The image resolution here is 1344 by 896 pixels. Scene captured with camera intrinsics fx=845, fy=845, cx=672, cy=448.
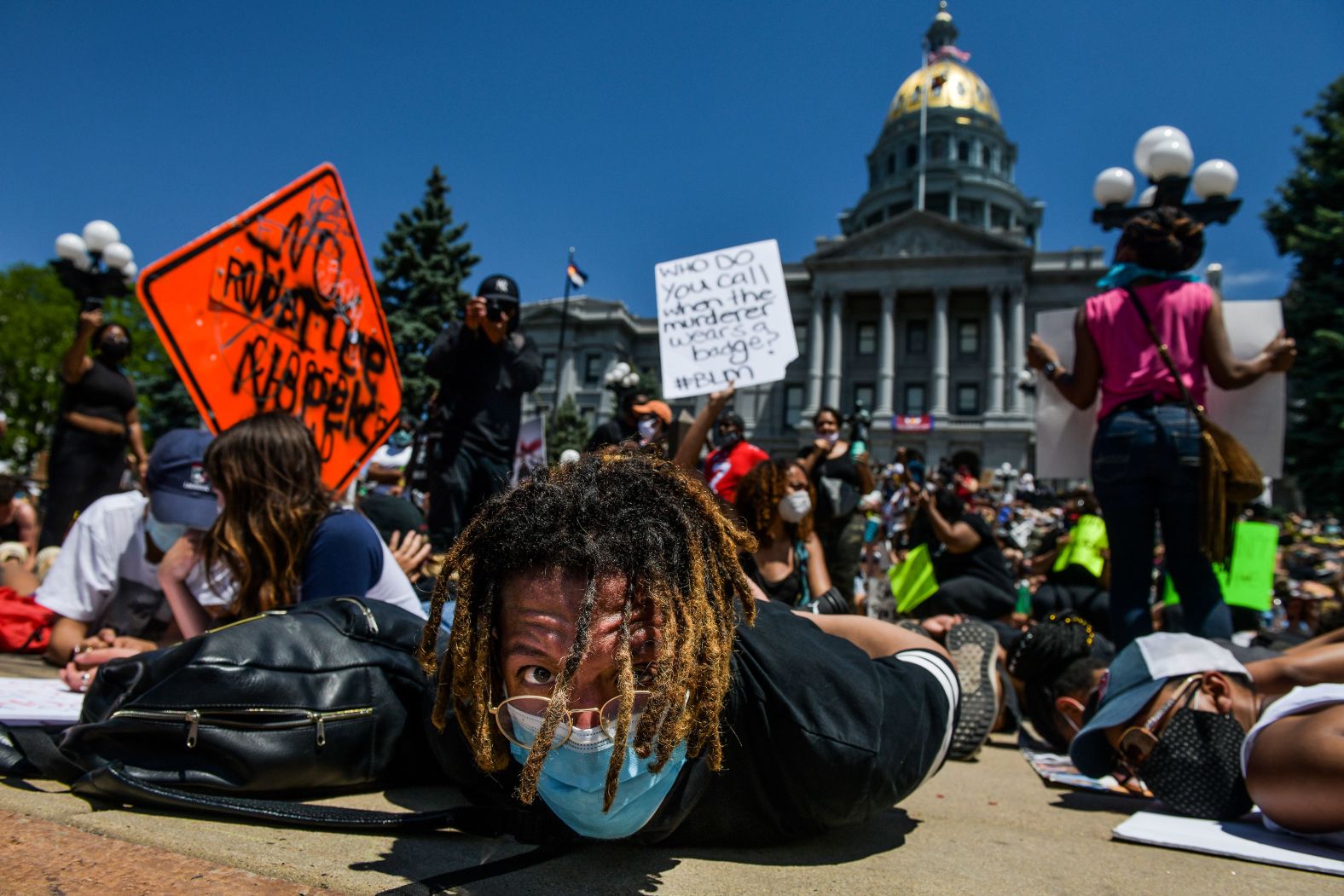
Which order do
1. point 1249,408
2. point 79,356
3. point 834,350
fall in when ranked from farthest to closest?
1. point 834,350
2. point 79,356
3. point 1249,408

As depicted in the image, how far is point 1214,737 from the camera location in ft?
7.47

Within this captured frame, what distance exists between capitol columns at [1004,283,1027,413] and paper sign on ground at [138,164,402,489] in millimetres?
48359

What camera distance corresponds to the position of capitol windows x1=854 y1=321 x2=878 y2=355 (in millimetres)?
52928

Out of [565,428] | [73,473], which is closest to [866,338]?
[565,428]

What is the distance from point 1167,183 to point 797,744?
20.4 ft

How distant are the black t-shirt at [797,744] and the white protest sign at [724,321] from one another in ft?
10.4

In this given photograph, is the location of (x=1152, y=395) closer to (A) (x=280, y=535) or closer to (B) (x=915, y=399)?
(A) (x=280, y=535)

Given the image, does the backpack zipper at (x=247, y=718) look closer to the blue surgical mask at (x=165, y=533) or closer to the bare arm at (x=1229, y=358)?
the blue surgical mask at (x=165, y=533)

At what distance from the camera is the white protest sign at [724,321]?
4816 millimetres

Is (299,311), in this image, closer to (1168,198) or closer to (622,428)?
(622,428)

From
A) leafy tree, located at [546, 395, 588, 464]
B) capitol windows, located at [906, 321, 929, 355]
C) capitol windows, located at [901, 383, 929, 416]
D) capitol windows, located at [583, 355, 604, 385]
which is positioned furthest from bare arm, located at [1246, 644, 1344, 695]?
capitol windows, located at [583, 355, 604, 385]

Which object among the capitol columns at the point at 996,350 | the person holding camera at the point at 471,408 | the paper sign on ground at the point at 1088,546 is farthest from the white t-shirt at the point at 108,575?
the capitol columns at the point at 996,350

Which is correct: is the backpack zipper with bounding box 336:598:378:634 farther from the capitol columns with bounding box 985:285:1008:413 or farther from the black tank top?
the capitol columns with bounding box 985:285:1008:413

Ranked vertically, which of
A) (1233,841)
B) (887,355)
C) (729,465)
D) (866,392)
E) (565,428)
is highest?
(887,355)
